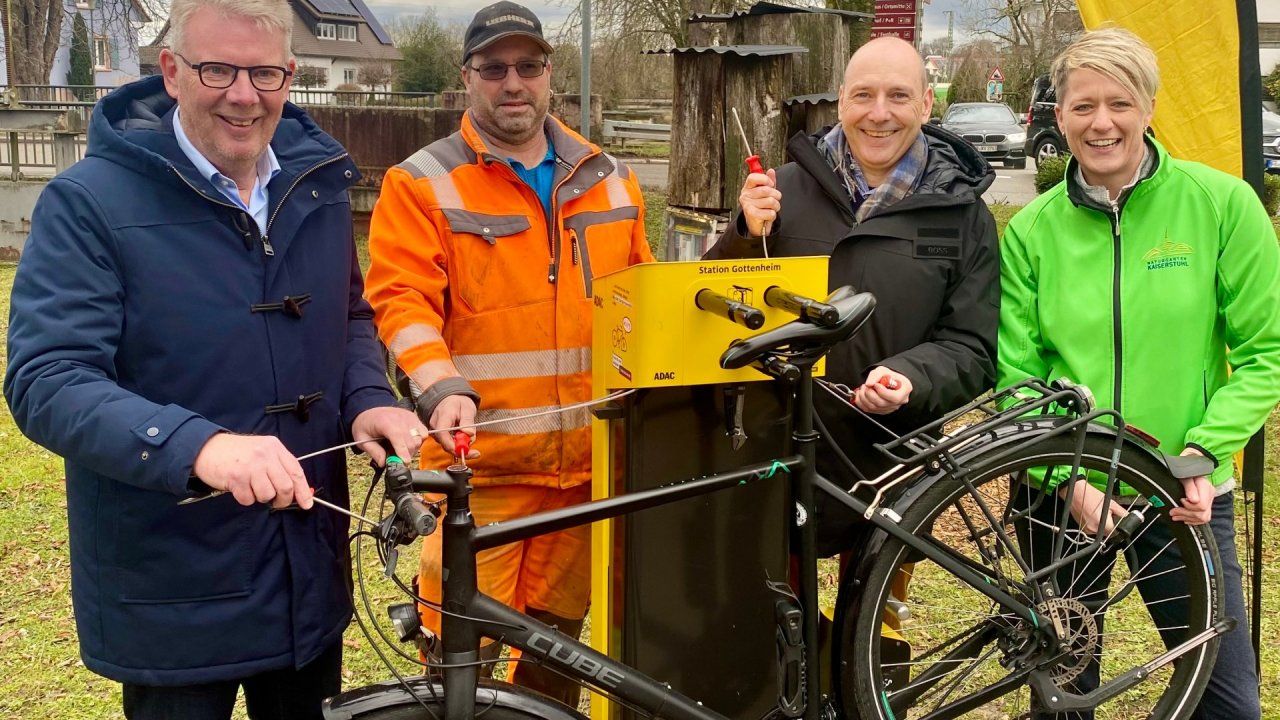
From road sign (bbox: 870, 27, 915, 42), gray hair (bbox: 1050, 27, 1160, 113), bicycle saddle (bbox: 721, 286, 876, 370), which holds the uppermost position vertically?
road sign (bbox: 870, 27, 915, 42)

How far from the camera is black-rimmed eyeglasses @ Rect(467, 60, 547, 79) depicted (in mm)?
2764

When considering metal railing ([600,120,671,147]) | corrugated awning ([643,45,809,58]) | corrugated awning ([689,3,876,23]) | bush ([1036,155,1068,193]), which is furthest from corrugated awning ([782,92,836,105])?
metal railing ([600,120,671,147])

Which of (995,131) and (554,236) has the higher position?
(995,131)

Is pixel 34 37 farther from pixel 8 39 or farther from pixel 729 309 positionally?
pixel 729 309

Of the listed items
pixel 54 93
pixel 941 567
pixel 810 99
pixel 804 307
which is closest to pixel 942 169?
pixel 804 307

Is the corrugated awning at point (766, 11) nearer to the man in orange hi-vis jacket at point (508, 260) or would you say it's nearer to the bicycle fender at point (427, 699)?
the man in orange hi-vis jacket at point (508, 260)

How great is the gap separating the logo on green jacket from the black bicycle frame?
88 centimetres

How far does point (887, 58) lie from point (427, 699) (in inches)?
74.2

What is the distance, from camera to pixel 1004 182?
2028cm

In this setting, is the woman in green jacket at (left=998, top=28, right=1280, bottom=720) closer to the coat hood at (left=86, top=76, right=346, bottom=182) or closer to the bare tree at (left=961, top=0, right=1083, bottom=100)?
the coat hood at (left=86, top=76, right=346, bottom=182)

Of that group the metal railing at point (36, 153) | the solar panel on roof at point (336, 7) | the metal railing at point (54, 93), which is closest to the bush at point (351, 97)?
the metal railing at point (36, 153)

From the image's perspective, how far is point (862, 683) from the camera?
8.49ft

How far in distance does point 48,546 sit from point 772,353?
441 centimetres

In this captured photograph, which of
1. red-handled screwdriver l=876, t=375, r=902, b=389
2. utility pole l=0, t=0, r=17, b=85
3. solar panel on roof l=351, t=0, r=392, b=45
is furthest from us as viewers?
solar panel on roof l=351, t=0, r=392, b=45
